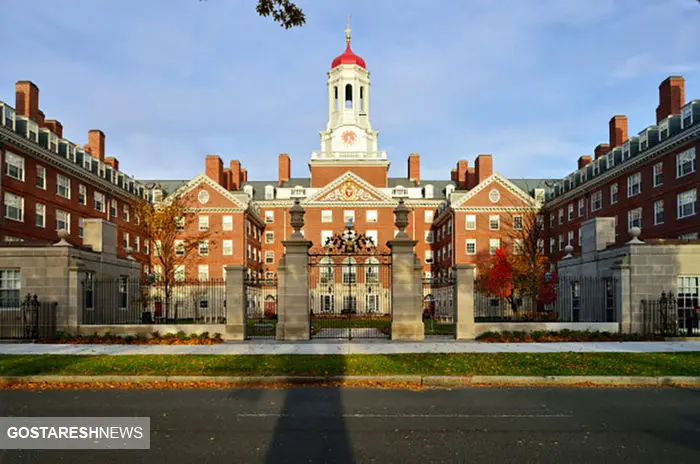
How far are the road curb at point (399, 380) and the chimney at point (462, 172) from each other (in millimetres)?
65625

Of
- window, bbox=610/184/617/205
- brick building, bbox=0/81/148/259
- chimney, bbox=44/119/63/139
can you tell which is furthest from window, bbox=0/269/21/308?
window, bbox=610/184/617/205

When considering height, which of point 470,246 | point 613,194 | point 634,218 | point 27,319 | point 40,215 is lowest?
point 27,319

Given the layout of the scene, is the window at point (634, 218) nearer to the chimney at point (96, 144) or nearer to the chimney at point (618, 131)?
the chimney at point (618, 131)

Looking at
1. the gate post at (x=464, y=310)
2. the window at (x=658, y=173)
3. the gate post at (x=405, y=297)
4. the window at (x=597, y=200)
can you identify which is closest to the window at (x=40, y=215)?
the gate post at (x=405, y=297)

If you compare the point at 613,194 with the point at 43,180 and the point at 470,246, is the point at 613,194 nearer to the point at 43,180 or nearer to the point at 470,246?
the point at 470,246

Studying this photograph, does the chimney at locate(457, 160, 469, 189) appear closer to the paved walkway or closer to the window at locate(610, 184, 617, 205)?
the window at locate(610, 184, 617, 205)

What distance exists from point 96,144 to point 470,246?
39.7 meters

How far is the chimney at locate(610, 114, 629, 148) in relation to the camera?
5375 centimetres

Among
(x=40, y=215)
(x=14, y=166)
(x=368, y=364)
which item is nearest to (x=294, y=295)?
(x=368, y=364)

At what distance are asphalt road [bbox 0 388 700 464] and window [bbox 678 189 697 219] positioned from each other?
29.6 meters

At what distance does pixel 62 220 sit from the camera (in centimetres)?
4544

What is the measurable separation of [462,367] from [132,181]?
2110 inches

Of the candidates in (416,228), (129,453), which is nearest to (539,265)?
(416,228)

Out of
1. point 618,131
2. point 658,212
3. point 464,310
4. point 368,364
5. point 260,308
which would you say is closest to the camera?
point 368,364
